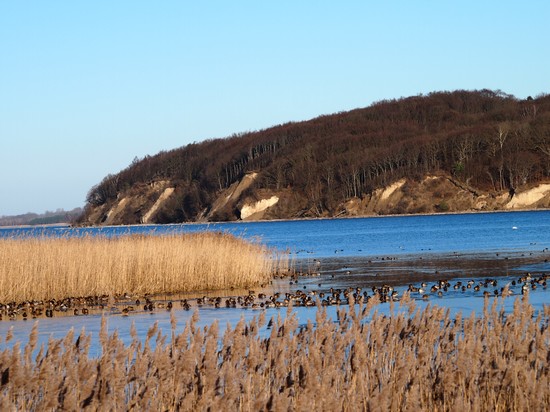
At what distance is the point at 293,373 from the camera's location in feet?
28.8

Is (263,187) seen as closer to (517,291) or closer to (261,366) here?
(517,291)

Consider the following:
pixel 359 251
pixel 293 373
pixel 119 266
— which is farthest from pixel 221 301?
pixel 359 251

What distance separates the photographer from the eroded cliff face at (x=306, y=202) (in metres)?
123

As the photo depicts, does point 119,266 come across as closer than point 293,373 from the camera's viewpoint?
No

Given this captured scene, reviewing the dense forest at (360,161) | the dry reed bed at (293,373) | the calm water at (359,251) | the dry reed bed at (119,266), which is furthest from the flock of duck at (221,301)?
the dense forest at (360,161)

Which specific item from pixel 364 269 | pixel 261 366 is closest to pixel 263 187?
pixel 364 269

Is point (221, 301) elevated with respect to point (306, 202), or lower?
lower

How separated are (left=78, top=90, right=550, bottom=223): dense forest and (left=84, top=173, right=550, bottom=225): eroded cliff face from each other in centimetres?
109

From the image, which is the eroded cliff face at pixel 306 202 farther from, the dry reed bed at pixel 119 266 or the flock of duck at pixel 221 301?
the flock of duck at pixel 221 301

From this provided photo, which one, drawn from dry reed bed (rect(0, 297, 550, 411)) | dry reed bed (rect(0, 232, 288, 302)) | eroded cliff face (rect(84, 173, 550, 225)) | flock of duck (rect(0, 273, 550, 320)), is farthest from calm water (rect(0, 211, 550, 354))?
eroded cliff face (rect(84, 173, 550, 225))

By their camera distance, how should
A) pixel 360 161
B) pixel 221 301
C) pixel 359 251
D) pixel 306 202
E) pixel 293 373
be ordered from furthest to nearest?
pixel 360 161 < pixel 306 202 < pixel 359 251 < pixel 221 301 < pixel 293 373

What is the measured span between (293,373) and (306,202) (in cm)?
13706

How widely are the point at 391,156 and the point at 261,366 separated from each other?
449ft

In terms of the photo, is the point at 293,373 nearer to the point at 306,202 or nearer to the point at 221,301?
the point at 221,301
